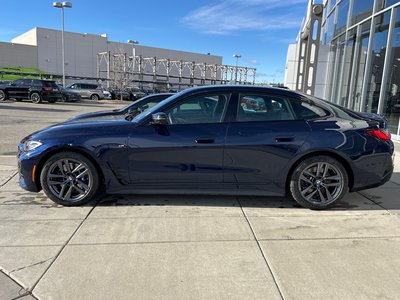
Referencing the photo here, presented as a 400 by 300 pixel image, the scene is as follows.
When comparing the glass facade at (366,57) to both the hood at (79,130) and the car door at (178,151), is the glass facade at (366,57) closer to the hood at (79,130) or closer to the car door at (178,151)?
the car door at (178,151)

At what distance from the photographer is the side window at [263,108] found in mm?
4625

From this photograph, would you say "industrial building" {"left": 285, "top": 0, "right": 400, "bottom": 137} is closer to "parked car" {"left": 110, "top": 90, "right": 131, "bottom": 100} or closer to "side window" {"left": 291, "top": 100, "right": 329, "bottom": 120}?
"side window" {"left": 291, "top": 100, "right": 329, "bottom": 120}

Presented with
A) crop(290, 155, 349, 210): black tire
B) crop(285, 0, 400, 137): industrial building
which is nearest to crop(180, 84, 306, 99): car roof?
crop(290, 155, 349, 210): black tire

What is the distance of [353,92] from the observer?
45.3 ft

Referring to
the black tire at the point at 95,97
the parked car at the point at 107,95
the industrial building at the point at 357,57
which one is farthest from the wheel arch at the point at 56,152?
the parked car at the point at 107,95

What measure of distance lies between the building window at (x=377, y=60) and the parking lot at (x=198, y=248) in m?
7.28

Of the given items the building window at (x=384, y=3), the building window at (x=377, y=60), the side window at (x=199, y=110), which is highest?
the building window at (x=384, y=3)

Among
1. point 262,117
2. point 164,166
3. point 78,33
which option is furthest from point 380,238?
point 78,33

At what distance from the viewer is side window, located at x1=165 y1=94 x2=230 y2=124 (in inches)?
182

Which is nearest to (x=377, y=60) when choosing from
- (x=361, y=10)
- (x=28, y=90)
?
(x=361, y=10)

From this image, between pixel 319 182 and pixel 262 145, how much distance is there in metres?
0.91

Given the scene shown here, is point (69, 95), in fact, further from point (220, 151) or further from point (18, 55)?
point (18, 55)

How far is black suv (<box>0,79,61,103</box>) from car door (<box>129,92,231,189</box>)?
23413 mm

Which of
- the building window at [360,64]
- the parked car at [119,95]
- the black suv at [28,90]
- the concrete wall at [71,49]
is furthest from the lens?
the concrete wall at [71,49]
